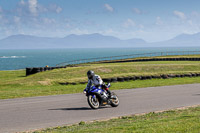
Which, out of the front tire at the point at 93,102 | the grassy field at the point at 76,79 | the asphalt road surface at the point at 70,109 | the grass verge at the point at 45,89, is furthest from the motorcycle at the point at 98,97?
the grassy field at the point at 76,79

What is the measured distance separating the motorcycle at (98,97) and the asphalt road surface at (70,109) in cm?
23

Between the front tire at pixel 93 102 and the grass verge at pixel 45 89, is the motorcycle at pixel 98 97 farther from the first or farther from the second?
the grass verge at pixel 45 89

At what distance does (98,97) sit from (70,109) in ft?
3.78

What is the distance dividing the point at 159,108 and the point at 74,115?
3334 mm

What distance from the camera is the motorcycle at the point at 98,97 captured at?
12.8 metres

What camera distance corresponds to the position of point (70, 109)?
12.9 metres

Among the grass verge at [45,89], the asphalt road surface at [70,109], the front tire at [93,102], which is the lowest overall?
the grass verge at [45,89]

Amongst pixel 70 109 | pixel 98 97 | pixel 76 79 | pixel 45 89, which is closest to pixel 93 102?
pixel 98 97

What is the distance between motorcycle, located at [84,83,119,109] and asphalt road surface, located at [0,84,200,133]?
232mm

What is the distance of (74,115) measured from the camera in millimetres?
11539

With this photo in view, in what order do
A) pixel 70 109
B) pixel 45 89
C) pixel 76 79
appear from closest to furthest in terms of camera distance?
1. pixel 70 109
2. pixel 45 89
3. pixel 76 79

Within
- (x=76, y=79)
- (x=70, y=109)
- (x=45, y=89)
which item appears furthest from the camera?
(x=76, y=79)

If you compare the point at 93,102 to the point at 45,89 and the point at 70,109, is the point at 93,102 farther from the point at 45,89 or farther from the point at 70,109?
the point at 45,89

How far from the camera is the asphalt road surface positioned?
10.2 meters
